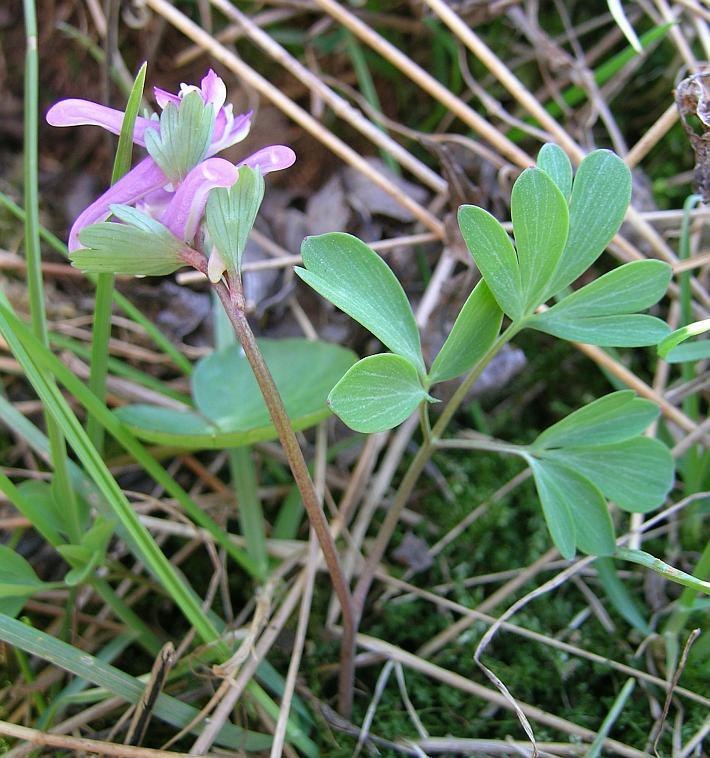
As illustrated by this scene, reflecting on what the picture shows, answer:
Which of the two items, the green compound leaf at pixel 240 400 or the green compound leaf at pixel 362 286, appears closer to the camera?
the green compound leaf at pixel 362 286

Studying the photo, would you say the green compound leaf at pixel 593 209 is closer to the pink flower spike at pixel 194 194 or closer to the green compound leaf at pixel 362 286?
the green compound leaf at pixel 362 286

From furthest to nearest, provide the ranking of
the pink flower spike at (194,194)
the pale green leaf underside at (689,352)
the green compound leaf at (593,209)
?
1. the pale green leaf underside at (689,352)
2. the green compound leaf at (593,209)
3. the pink flower spike at (194,194)

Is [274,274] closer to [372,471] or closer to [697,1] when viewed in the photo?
[372,471]

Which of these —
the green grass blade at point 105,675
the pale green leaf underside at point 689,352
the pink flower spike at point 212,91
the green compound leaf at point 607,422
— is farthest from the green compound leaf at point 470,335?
the green grass blade at point 105,675

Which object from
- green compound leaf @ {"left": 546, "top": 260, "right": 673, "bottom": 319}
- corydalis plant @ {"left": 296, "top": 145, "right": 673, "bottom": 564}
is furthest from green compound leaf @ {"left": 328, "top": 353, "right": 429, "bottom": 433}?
green compound leaf @ {"left": 546, "top": 260, "right": 673, "bottom": 319}

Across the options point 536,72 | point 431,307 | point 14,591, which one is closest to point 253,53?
point 536,72

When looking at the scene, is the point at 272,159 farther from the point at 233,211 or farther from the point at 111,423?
the point at 111,423

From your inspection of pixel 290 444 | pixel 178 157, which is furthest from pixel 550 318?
pixel 178 157
